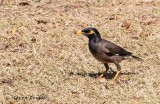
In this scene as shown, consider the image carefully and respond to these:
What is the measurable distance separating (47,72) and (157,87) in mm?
2129

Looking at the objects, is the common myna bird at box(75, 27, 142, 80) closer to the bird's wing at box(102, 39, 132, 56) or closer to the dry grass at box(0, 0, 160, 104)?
the bird's wing at box(102, 39, 132, 56)

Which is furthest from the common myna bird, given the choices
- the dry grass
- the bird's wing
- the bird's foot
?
the dry grass

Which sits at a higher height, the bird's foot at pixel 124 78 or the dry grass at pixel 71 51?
the dry grass at pixel 71 51

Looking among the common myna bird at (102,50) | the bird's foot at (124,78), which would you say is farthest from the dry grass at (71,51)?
the common myna bird at (102,50)

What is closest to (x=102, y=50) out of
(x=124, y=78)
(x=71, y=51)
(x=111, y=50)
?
(x=111, y=50)

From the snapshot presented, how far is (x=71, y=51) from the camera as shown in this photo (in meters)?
11.1

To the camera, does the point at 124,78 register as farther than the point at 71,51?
No

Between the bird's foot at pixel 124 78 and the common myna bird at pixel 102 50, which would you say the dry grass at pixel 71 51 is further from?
the common myna bird at pixel 102 50

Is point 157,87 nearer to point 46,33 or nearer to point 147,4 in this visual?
point 46,33

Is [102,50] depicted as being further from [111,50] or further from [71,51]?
[71,51]

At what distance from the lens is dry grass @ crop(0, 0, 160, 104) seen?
8.59m

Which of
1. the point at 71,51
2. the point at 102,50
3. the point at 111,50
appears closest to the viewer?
the point at 102,50

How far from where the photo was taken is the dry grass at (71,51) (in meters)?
8.59

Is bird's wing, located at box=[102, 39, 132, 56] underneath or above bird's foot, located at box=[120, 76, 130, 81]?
above
